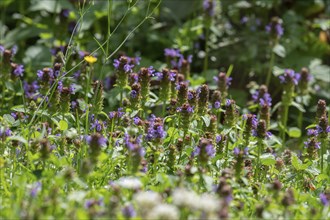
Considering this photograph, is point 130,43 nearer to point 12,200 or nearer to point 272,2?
point 272,2

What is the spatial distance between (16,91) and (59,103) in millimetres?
672

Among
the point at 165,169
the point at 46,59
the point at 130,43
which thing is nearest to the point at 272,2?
the point at 130,43

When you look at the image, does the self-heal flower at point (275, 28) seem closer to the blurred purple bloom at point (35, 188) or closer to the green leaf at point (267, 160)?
the green leaf at point (267, 160)

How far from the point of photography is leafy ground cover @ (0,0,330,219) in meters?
2.40

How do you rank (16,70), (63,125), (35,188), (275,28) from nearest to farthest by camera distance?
1. (35,188)
2. (63,125)
3. (16,70)
4. (275,28)

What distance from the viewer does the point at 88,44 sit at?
16.7 feet

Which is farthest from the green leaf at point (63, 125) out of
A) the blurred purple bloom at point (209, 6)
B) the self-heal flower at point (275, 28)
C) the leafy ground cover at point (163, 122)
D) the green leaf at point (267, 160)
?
the self-heal flower at point (275, 28)

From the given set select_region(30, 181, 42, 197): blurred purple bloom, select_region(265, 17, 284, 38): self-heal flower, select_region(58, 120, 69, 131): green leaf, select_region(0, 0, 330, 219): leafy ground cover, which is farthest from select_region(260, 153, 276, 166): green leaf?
select_region(265, 17, 284, 38): self-heal flower

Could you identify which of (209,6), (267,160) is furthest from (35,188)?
(209,6)

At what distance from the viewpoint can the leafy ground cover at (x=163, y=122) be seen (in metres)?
2.40

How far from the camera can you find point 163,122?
3176 millimetres

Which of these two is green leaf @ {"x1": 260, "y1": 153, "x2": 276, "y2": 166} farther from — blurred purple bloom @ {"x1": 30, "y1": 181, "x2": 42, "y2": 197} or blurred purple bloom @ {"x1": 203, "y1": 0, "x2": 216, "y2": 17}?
blurred purple bloom @ {"x1": 203, "y1": 0, "x2": 216, "y2": 17}

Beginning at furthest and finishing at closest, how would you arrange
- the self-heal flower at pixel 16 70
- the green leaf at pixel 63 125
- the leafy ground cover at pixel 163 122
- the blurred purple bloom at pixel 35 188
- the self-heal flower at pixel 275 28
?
the self-heal flower at pixel 275 28 → the self-heal flower at pixel 16 70 → the green leaf at pixel 63 125 → the leafy ground cover at pixel 163 122 → the blurred purple bloom at pixel 35 188

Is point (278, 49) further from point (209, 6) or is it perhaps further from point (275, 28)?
point (209, 6)
